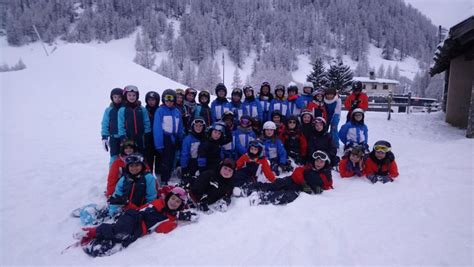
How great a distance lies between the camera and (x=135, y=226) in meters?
3.44

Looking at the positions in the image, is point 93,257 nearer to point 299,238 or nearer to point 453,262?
point 299,238

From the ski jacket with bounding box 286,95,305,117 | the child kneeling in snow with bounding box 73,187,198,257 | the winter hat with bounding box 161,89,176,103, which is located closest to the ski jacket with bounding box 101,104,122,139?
the winter hat with bounding box 161,89,176,103

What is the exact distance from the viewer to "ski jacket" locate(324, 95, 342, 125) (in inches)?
274

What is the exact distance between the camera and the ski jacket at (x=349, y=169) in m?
5.19

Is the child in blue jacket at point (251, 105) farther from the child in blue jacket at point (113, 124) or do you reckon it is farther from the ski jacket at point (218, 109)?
the child in blue jacket at point (113, 124)

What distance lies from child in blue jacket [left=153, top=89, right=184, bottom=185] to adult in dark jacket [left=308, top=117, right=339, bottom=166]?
2.98 m

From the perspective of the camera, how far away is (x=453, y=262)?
2488 mm

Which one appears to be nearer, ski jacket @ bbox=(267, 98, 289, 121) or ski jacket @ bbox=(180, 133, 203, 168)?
ski jacket @ bbox=(180, 133, 203, 168)

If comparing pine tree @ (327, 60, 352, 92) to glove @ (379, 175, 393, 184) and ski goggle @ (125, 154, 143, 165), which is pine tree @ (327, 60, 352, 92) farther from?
ski goggle @ (125, 154, 143, 165)

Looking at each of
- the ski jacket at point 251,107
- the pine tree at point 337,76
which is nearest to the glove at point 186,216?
the ski jacket at point 251,107

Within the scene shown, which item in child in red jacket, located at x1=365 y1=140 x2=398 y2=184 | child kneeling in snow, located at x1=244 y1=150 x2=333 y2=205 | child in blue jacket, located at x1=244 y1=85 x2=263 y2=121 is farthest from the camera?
child in blue jacket, located at x1=244 y1=85 x2=263 y2=121

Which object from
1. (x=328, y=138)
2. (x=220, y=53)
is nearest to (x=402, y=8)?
(x=220, y=53)

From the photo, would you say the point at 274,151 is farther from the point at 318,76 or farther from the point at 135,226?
the point at 318,76

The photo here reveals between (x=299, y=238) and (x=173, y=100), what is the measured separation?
142 inches
